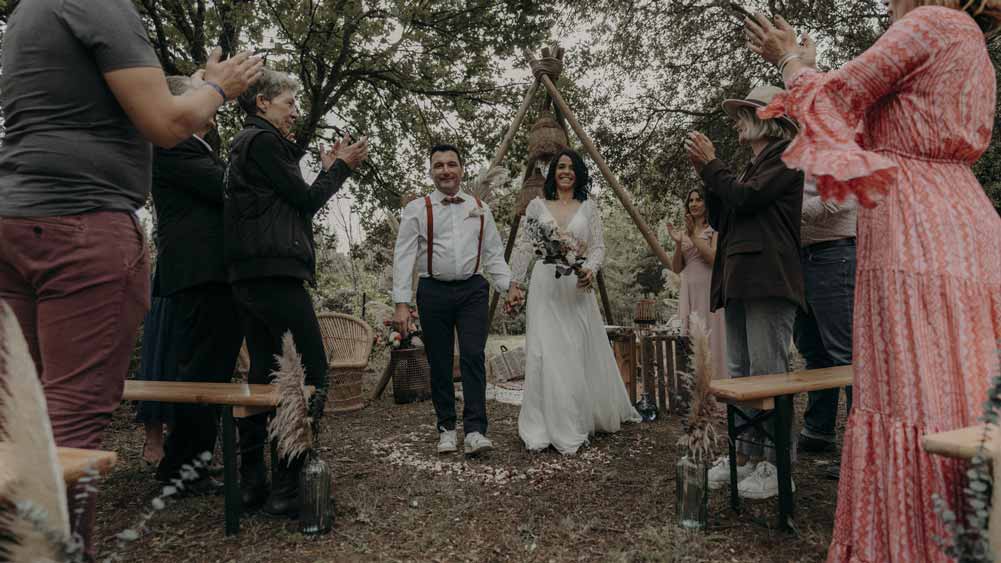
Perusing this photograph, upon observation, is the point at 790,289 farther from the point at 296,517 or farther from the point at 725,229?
the point at 296,517

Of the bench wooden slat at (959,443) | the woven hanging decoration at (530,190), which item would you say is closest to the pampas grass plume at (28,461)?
the bench wooden slat at (959,443)

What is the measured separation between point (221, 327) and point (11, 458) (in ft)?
8.52

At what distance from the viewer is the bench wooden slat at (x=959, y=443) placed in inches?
49.3

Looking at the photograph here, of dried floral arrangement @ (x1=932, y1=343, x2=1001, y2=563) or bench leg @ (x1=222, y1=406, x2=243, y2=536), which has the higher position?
dried floral arrangement @ (x1=932, y1=343, x2=1001, y2=563)

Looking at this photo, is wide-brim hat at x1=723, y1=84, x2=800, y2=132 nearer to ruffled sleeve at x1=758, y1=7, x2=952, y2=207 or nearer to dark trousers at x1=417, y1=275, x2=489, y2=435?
ruffled sleeve at x1=758, y1=7, x2=952, y2=207

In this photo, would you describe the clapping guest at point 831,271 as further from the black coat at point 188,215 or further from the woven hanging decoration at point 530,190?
the black coat at point 188,215

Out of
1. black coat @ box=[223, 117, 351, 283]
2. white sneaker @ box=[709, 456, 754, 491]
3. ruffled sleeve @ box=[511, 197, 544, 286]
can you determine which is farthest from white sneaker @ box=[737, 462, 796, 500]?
black coat @ box=[223, 117, 351, 283]

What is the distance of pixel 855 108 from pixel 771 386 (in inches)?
48.0

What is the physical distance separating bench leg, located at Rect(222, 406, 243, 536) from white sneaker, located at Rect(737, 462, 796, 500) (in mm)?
2488

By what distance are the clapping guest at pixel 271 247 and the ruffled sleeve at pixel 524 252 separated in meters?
1.77

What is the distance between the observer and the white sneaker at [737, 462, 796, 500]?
9.97ft

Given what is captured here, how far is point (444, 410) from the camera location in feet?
13.9

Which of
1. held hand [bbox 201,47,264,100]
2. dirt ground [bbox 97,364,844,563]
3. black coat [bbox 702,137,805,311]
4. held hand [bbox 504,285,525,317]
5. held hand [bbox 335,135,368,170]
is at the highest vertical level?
held hand [bbox 335,135,368,170]

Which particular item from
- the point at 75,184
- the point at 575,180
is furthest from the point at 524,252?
the point at 75,184
